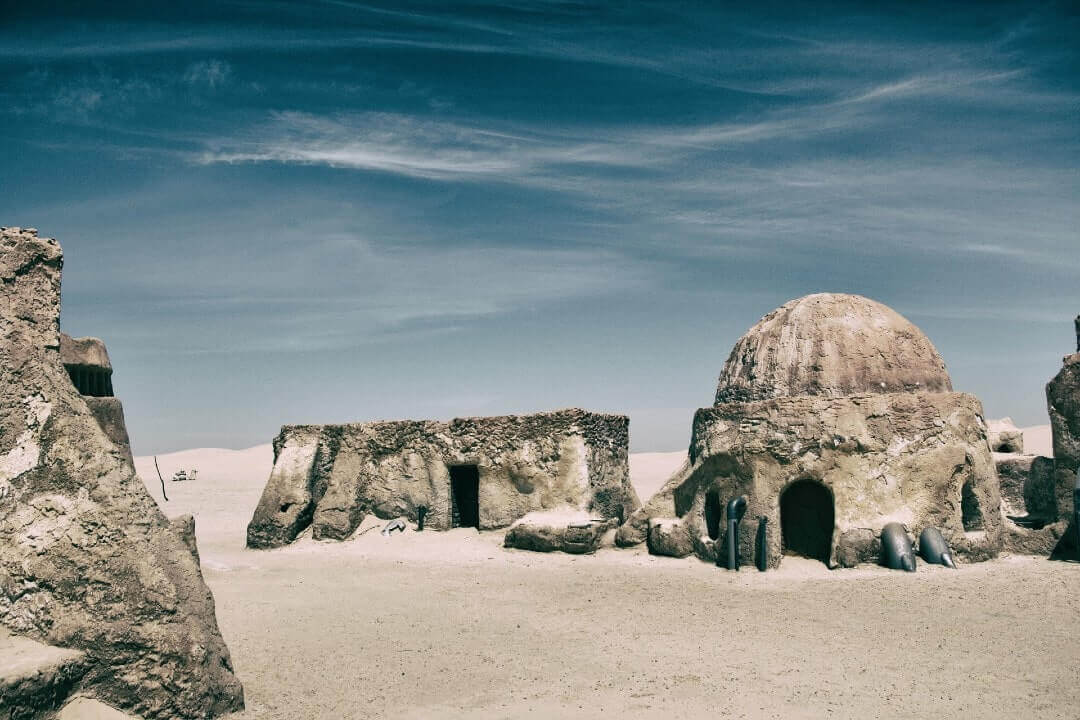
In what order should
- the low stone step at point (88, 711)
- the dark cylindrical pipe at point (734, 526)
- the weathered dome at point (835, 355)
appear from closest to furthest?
the low stone step at point (88, 711), the dark cylindrical pipe at point (734, 526), the weathered dome at point (835, 355)

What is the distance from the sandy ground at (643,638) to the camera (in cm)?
637

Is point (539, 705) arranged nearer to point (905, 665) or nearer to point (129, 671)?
point (129, 671)

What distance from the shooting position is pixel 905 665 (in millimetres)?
7320

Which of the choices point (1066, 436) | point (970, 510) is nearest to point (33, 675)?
point (970, 510)

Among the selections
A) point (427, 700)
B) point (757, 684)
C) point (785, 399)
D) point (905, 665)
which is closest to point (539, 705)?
point (427, 700)

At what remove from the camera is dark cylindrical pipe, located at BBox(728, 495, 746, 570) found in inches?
467

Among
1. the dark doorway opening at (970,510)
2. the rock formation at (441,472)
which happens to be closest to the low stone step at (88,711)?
the rock formation at (441,472)

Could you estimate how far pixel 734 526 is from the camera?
11961 mm

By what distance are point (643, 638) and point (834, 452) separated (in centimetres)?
487

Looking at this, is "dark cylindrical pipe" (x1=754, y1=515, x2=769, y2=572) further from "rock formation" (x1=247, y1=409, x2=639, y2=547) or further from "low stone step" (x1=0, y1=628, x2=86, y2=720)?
"low stone step" (x1=0, y1=628, x2=86, y2=720)

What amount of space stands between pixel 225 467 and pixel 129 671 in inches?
1417

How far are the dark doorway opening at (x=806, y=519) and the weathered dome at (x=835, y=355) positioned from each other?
1.50 metres

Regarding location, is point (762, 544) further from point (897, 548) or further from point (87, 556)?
point (87, 556)

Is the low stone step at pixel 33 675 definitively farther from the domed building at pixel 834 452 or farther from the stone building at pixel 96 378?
the domed building at pixel 834 452
